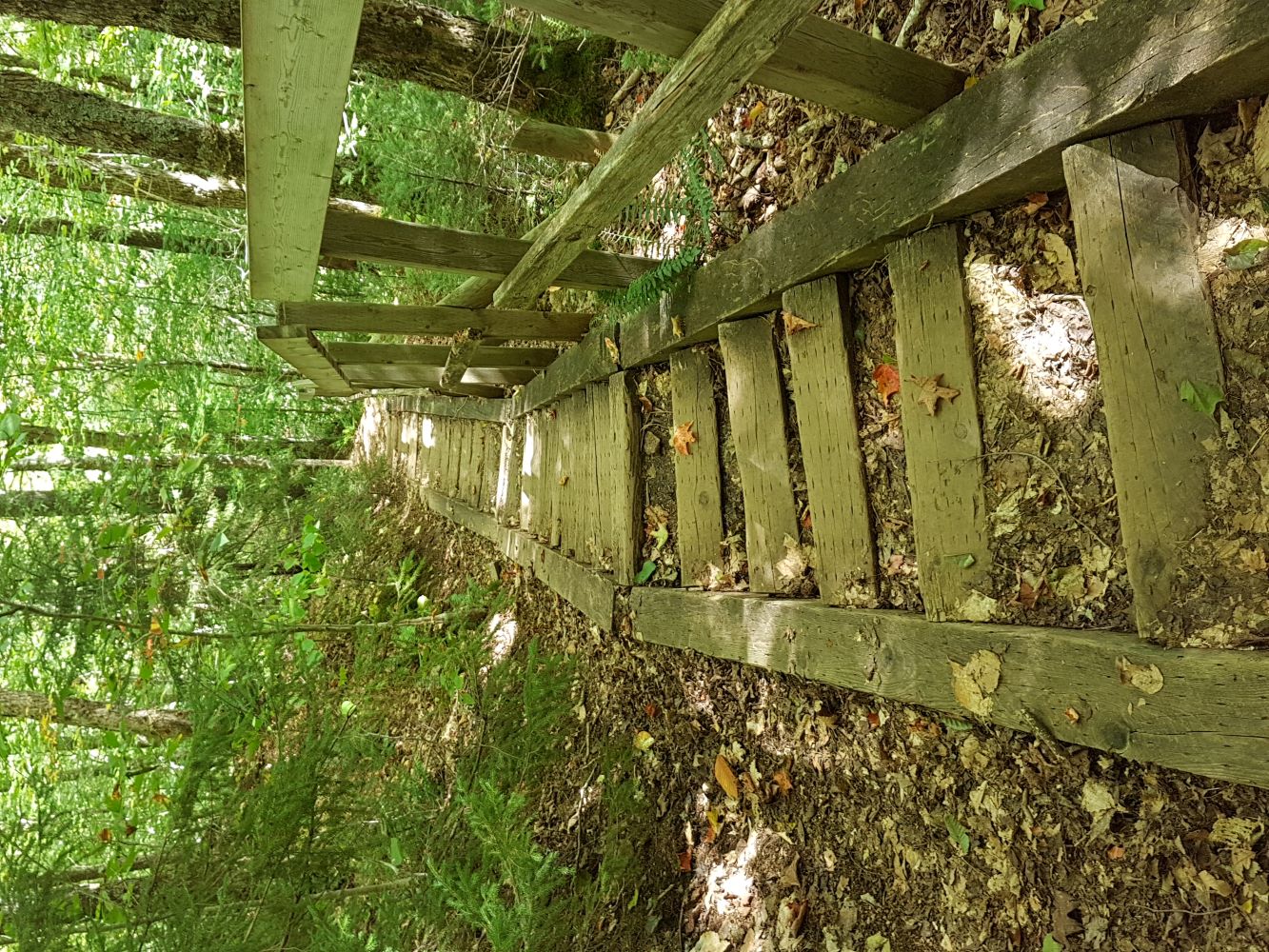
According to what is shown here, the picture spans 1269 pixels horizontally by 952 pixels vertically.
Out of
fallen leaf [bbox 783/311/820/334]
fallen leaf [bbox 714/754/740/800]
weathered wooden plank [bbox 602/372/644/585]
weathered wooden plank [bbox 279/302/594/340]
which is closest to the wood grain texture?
weathered wooden plank [bbox 602/372/644/585]

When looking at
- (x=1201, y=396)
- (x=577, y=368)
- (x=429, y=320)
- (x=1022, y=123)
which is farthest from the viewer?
(x=577, y=368)

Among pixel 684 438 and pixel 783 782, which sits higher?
pixel 684 438

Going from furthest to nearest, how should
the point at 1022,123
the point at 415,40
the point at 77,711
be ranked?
the point at 77,711, the point at 415,40, the point at 1022,123

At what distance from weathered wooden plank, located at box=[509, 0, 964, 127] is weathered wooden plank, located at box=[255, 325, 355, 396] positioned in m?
2.60

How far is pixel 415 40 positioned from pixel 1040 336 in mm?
2734

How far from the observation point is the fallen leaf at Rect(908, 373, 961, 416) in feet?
6.08

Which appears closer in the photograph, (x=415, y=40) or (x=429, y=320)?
(x=415, y=40)

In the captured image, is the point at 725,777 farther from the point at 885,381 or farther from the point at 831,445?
the point at 885,381

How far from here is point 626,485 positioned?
348cm

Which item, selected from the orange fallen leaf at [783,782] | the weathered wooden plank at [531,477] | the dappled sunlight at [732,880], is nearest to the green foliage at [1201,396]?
the orange fallen leaf at [783,782]

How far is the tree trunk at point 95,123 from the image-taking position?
2980mm

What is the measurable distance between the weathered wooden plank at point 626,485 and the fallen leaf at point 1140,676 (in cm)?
224

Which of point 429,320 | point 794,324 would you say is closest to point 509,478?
point 429,320

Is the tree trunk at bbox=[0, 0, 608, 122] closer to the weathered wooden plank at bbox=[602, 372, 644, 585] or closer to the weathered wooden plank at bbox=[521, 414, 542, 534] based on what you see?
the weathered wooden plank at bbox=[602, 372, 644, 585]
